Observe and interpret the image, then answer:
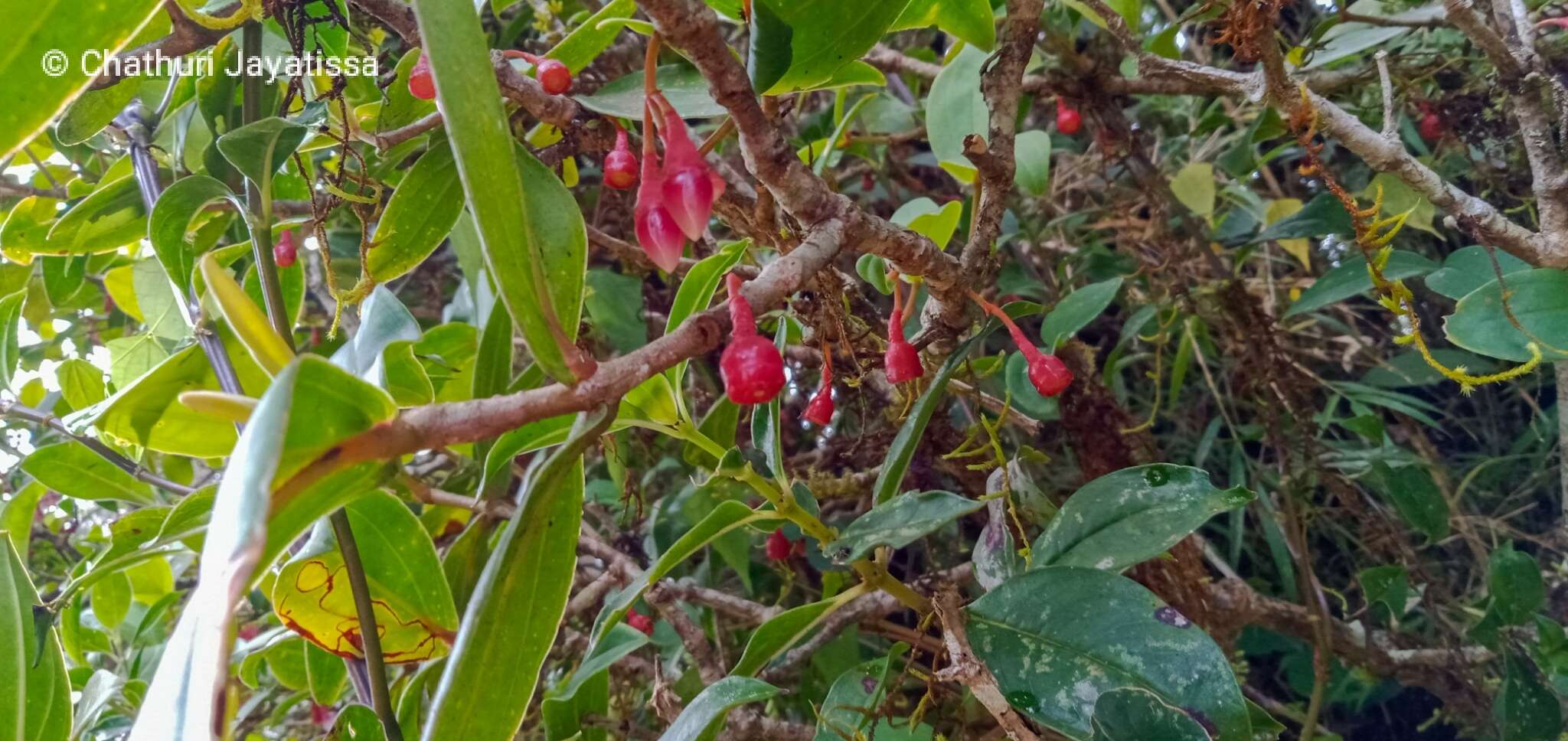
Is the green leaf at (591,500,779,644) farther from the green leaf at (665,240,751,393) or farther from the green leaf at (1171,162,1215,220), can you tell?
the green leaf at (1171,162,1215,220)

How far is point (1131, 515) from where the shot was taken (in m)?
0.54

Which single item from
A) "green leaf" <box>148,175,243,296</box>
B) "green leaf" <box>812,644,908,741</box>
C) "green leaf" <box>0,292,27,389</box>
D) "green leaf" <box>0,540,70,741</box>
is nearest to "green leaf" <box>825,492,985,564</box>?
"green leaf" <box>812,644,908,741</box>

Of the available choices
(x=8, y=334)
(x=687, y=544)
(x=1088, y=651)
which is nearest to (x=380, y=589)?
(x=687, y=544)

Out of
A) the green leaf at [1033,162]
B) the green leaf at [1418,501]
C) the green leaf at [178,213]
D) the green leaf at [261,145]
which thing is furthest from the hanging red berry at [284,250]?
the green leaf at [1418,501]

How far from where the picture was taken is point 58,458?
0.77m

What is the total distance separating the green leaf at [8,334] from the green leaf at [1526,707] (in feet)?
4.53

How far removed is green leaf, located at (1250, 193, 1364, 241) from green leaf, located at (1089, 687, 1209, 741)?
0.54 metres

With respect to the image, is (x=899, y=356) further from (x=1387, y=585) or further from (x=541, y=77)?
(x=1387, y=585)

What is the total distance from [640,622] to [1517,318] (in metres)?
0.76

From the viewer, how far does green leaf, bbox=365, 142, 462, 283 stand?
22.7 inches

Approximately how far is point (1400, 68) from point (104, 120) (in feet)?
3.80

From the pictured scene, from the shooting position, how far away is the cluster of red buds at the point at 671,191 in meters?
0.43

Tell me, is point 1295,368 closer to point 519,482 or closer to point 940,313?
point 940,313

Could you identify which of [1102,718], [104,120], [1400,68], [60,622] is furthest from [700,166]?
[60,622]
